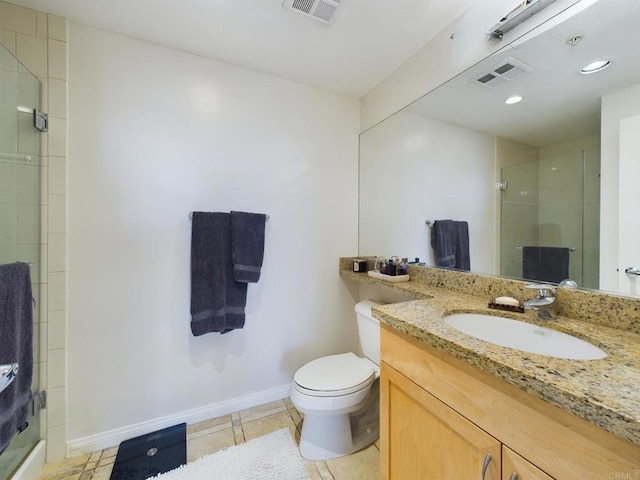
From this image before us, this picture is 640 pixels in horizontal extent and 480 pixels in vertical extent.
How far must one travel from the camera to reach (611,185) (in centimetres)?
89

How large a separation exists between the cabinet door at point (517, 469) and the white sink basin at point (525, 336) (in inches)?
14.1

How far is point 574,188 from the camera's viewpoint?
0.99m

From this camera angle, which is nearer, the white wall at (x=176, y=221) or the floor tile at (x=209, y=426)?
the white wall at (x=176, y=221)

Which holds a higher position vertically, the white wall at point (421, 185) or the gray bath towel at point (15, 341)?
the white wall at point (421, 185)

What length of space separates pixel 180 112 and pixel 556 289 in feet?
6.68

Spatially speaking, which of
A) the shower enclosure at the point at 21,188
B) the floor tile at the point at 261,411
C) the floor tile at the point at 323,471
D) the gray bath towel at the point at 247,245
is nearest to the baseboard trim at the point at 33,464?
the shower enclosure at the point at 21,188

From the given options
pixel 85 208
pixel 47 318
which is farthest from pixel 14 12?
pixel 47 318

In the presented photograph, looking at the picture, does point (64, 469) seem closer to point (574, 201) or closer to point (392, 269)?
point (392, 269)

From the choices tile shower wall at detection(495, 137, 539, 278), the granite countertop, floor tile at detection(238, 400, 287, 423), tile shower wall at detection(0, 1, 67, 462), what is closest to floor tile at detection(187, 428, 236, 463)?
floor tile at detection(238, 400, 287, 423)

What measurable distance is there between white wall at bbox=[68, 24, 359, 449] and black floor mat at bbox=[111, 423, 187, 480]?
70mm

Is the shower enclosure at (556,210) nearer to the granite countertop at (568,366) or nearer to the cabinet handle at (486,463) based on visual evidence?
the granite countertop at (568,366)

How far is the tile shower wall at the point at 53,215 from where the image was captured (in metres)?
1.28

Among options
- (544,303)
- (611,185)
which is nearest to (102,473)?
(544,303)

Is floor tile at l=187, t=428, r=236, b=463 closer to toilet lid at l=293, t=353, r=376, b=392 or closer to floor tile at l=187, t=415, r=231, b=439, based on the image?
floor tile at l=187, t=415, r=231, b=439
